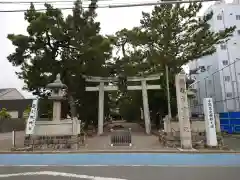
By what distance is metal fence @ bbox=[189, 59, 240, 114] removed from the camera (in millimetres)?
28312

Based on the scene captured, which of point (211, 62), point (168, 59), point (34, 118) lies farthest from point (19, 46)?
point (211, 62)

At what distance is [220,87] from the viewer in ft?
105

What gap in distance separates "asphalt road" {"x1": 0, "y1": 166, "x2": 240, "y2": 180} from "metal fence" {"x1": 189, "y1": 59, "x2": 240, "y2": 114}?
20828 mm

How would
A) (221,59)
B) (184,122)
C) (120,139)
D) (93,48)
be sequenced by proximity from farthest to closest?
(221,59)
(93,48)
(120,139)
(184,122)

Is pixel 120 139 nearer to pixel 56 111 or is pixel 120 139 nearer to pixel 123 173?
pixel 56 111

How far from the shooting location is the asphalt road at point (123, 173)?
7.02 m

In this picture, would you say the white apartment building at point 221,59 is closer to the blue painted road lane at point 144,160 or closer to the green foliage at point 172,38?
the green foliage at point 172,38

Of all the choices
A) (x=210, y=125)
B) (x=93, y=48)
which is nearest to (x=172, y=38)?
(x=93, y=48)

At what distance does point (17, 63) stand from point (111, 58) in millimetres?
9346

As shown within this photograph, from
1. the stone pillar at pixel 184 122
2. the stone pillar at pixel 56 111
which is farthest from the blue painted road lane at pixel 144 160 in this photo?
the stone pillar at pixel 56 111

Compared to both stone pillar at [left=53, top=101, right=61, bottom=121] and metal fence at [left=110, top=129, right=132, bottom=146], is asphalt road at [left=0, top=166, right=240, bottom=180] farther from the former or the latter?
stone pillar at [left=53, top=101, right=61, bottom=121]

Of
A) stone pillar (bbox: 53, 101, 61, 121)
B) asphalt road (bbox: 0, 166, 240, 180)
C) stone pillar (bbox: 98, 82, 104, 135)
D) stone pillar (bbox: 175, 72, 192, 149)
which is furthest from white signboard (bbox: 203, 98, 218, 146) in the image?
stone pillar (bbox: 98, 82, 104, 135)

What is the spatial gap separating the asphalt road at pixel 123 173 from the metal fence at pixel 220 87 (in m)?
20.8

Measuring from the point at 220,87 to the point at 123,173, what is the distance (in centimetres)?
2775
